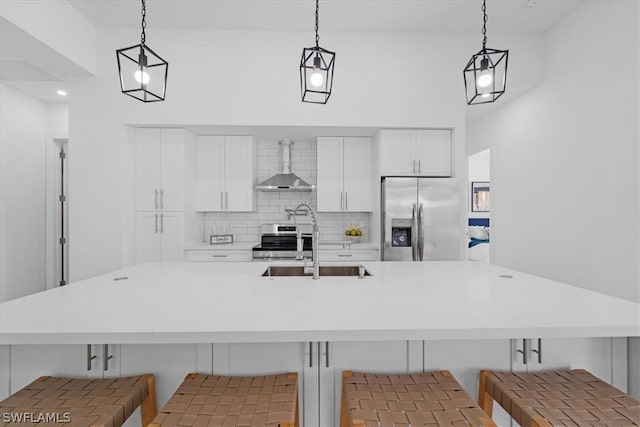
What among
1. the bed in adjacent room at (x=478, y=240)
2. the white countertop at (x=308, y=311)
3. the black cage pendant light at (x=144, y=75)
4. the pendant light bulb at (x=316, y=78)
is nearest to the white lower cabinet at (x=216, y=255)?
the white countertop at (x=308, y=311)

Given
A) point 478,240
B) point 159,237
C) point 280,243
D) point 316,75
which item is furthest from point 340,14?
point 478,240

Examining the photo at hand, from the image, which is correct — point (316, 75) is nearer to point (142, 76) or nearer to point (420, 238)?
point (142, 76)

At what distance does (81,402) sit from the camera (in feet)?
4.00

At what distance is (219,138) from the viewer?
170 inches

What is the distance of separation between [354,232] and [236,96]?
205 cm

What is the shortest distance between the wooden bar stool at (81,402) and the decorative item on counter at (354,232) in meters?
3.21

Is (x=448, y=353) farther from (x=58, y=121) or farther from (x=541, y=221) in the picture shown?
(x=58, y=121)

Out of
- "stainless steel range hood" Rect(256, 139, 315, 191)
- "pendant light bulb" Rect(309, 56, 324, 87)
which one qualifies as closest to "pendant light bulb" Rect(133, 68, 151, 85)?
"pendant light bulb" Rect(309, 56, 324, 87)

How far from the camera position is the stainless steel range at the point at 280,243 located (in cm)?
404

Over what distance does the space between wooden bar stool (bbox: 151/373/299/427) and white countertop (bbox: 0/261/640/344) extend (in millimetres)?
222

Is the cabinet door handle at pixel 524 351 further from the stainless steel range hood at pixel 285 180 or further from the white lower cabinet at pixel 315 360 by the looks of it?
the stainless steel range hood at pixel 285 180

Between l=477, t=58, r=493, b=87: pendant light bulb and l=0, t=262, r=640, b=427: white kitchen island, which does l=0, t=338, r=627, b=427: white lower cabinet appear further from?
l=477, t=58, r=493, b=87: pendant light bulb

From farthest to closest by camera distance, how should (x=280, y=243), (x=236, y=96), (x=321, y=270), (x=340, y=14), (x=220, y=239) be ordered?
(x=280, y=243)
(x=220, y=239)
(x=236, y=96)
(x=340, y=14)
(x=321, y=270)

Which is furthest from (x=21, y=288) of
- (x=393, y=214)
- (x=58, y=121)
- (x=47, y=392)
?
(x=393, y=214)
